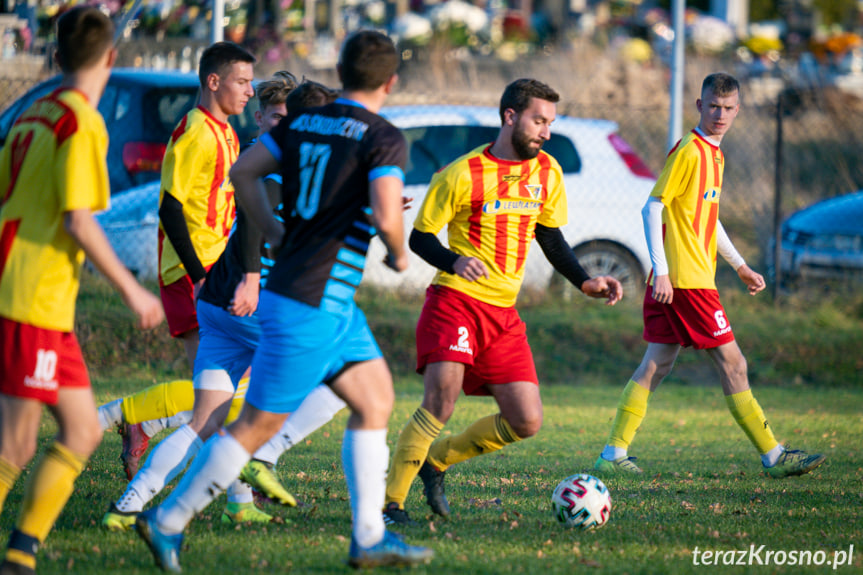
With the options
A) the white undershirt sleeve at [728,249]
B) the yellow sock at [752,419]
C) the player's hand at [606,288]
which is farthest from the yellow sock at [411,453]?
the white undershirt sleeve at [728,249]

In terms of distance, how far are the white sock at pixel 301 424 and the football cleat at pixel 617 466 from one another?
193 centimetres

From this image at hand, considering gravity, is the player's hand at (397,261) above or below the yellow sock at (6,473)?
above

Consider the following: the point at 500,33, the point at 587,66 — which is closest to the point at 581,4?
the point at 500,33

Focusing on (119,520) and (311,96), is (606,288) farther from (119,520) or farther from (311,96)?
(119,520)

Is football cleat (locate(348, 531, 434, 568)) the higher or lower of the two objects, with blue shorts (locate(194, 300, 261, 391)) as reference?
lower

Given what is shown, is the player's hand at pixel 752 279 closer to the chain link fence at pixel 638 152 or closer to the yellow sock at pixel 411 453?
the yellow sock at pixel 411 453

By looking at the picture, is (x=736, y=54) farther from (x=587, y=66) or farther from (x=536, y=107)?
(x=536, y=107)

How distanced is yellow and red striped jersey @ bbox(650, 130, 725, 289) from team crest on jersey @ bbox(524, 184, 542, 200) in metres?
1.33

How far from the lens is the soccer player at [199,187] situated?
4.93 metres

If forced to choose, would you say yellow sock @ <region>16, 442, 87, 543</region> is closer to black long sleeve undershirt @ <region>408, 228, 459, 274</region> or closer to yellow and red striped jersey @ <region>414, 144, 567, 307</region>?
black long sleeve undershirt @ <region>408, 228, 459, 274</region>

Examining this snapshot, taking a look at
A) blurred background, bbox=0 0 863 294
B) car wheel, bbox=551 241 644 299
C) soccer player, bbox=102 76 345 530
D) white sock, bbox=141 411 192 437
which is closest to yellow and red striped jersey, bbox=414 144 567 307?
soccer player, bbox=102 76 345 530

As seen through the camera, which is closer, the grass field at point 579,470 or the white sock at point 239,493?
the grass field at point 579,470

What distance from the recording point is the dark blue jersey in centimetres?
373

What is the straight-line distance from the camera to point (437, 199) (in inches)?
193
